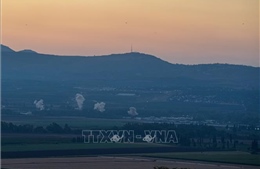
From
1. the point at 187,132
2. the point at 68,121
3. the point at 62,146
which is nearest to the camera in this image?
the point at 62,146

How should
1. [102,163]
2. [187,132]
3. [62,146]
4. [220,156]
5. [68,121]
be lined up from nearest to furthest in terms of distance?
[102,163] < [220,156] < [62,146] < [187,132] < [68,121]

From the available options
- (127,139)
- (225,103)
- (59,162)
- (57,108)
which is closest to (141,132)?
(127,139)

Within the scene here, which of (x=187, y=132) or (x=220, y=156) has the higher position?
(x=187, y=132)

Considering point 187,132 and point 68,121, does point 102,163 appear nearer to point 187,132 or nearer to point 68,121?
point 187,132

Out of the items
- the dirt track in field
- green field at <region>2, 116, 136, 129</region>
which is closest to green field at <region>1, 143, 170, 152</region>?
the dirt track in field

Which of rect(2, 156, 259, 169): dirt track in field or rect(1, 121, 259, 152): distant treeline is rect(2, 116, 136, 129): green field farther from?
rect(2, 156, 259, 169): dirt track in field

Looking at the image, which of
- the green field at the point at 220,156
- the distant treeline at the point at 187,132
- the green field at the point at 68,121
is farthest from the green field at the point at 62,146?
the green field at the point at 68,121

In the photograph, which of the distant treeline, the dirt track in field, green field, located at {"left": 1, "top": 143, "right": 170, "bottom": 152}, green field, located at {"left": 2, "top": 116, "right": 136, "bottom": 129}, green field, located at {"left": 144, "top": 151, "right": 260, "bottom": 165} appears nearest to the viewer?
the dirt track in field

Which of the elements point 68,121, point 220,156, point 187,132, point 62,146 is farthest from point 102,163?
point 68,121
